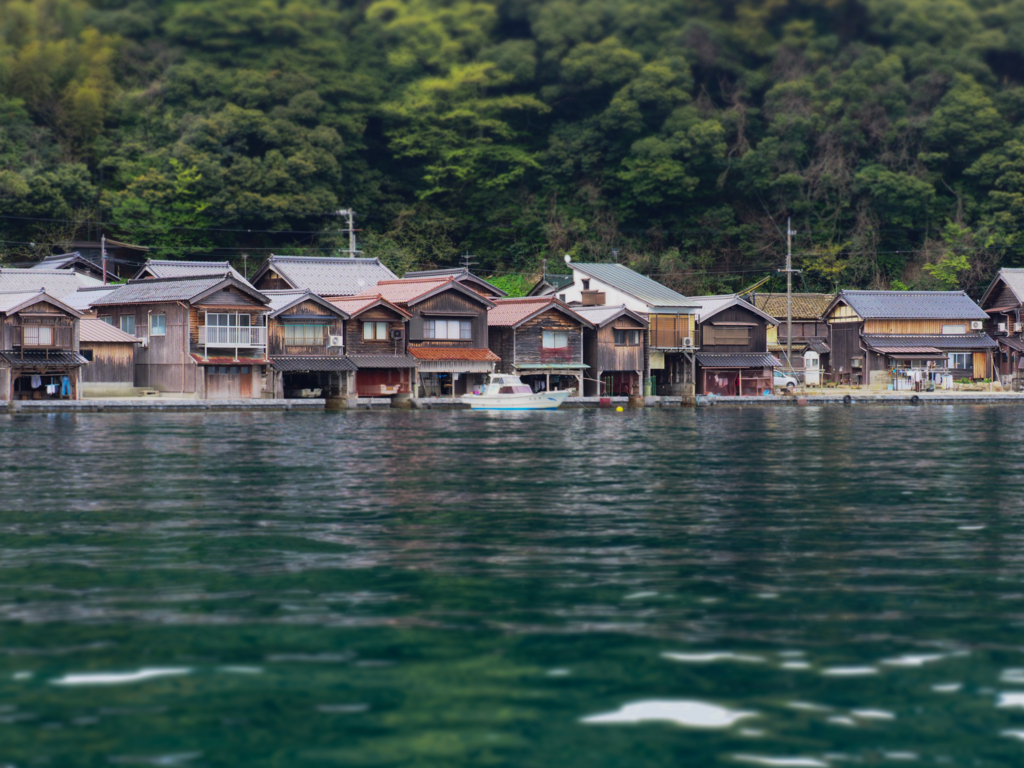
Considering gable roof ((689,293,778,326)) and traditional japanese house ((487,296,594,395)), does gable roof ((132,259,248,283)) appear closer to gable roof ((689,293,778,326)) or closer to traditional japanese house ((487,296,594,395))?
traditional japanese house ((487,296,594,395))

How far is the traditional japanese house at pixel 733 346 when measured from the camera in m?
77.1

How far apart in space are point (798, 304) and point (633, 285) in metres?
16.0

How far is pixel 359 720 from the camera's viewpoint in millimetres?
7867

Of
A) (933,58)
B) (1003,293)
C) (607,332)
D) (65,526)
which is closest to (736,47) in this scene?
(933,58)

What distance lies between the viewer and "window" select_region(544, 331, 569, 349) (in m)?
71.4

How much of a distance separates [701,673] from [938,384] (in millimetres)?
77843

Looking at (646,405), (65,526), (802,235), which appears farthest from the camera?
(802,235)

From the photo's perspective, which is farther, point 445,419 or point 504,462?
point 445,419

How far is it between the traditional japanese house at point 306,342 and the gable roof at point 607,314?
53.5 ft

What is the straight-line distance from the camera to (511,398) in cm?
6138

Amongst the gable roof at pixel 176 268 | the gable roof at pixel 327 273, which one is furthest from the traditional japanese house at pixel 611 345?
the gable roof at pixel 176 268

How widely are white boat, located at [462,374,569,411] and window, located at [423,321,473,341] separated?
531 centimetres

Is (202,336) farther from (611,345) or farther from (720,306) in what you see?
(720,306)

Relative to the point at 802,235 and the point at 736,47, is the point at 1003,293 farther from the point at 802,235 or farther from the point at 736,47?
the point at 736,47
